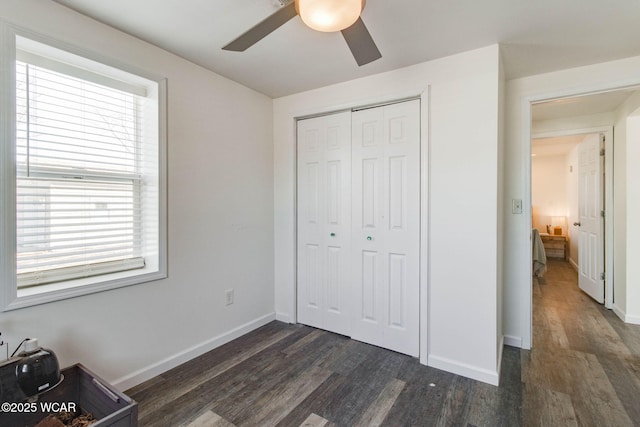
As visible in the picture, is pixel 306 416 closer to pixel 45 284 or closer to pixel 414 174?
pixel 45 284

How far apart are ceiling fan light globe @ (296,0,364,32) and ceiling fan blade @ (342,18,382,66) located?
0.13m

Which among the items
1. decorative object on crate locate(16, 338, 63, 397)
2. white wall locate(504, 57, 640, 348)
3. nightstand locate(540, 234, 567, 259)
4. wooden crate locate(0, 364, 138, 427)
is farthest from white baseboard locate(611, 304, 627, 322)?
decorative object on crate locate(16, 338, 63, 397)

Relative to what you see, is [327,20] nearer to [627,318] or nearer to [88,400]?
[88,400]

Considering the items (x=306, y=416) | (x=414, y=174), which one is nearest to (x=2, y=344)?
(x=306, y=416)

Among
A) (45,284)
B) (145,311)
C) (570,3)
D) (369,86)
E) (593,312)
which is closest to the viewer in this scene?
(570,3)

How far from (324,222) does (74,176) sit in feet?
6.30

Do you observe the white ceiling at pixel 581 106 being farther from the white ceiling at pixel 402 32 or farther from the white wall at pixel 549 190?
the white wall at pixel 549 190

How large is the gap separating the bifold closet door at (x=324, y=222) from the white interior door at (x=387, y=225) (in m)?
0.10

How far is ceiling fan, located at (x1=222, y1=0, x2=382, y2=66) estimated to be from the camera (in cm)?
116

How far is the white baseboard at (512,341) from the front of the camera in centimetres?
265

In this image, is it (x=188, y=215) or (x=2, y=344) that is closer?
(x=2, y=344)

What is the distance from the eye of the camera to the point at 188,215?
92.4 inches

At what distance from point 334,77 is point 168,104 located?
54.0 inches

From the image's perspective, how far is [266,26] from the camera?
4.56 feet
